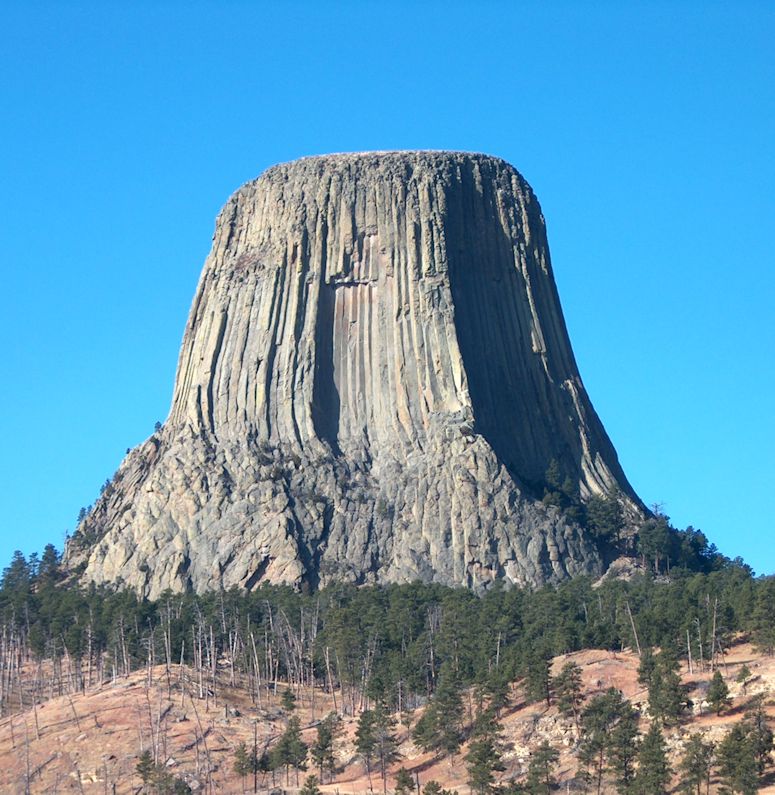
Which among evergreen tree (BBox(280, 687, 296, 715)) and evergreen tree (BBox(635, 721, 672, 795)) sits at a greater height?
evergreen tree (BBox(280, 687, 296, 715))

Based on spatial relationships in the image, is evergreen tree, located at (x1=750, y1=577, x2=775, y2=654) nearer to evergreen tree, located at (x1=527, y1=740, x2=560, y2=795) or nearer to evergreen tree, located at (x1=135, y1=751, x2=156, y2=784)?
evergreen tree, located at (x1=527, y1=740, x2=560, y2=795)

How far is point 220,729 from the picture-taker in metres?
130

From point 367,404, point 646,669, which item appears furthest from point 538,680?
point 367,404

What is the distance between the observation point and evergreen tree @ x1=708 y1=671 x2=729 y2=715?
116625 mm

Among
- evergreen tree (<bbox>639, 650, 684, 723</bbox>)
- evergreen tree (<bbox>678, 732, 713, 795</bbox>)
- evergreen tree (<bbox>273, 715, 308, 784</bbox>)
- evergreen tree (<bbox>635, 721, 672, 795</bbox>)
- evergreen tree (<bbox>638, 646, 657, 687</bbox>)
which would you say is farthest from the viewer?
evergreen tree (<bbox>638, 646, 657, 687</bbox>)

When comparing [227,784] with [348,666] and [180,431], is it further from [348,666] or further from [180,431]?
[180,431]

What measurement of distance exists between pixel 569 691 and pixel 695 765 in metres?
15.8

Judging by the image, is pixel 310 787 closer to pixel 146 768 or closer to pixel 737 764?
pixel 146 768

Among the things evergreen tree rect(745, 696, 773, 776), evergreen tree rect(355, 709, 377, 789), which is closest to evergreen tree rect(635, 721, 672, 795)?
evergreen tree rect(745, 696, 773, 776)

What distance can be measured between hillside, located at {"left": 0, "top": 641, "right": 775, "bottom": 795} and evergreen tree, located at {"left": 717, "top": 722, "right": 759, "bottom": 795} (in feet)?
16.2

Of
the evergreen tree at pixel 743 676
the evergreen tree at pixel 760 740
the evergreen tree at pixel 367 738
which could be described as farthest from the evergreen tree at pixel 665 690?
the evergreen tree at pixel 367 738

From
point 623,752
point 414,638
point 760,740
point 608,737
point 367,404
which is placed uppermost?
point 367,404

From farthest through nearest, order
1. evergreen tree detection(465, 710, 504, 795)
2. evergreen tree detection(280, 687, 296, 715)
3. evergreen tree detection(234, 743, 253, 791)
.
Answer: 1. evergreen tree detection(280, 687, 296, 715)
2. evergreen tree detection(234, 743, 253, 791)
3. evergreen tree detection(465, 710, 504, 795)

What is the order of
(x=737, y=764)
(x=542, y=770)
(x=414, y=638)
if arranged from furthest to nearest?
1. (x=414, y=638)
2. (x=542, y=770)
3. (x=737, y=764)
